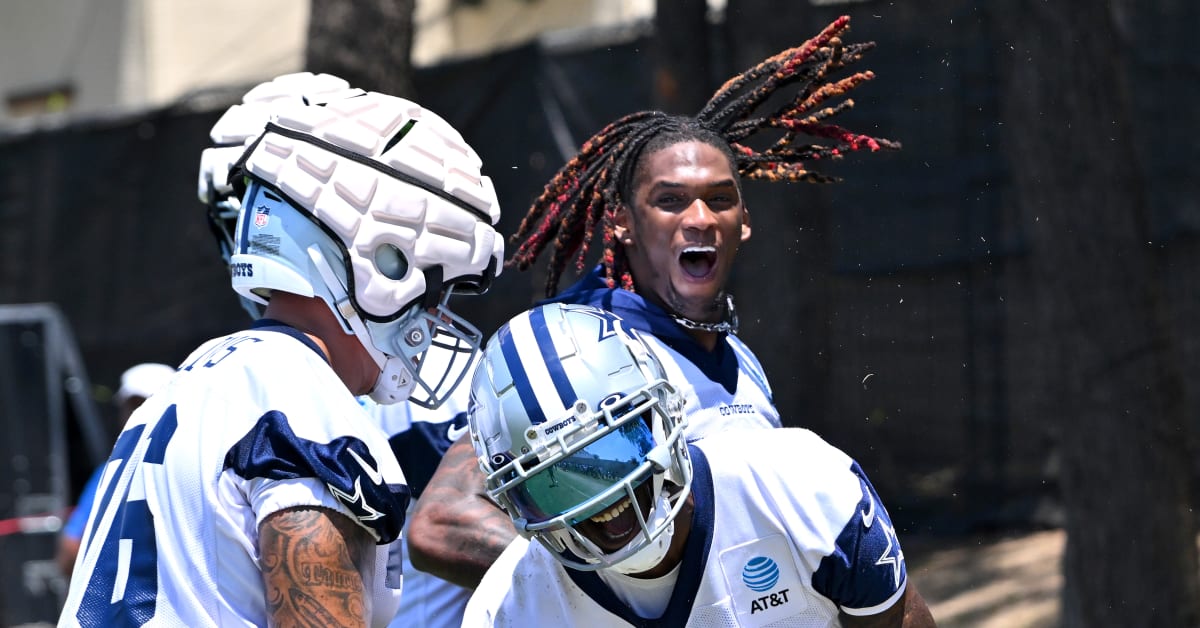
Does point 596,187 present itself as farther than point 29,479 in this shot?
No

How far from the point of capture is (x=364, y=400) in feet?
12.8

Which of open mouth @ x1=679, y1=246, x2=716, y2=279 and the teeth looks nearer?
the teeth

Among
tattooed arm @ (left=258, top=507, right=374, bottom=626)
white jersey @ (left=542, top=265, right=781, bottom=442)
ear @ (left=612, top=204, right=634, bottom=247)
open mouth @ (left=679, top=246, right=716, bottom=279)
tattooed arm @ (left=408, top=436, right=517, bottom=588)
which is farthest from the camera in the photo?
ear @ (left=612, top=204, right=634, bottom=247)

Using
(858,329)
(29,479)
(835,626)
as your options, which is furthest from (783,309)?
(29,479)

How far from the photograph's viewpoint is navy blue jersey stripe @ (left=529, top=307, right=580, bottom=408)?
2549 mm

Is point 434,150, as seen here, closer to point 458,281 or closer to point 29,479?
point 458,281

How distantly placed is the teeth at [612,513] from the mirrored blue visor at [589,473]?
32mm

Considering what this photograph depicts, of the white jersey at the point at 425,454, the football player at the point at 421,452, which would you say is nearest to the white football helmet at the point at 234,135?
the football player at the point at 421,452

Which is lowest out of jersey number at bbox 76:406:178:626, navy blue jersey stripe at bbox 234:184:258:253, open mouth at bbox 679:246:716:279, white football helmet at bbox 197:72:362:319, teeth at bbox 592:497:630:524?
teeth at bbox 592:497:630:524

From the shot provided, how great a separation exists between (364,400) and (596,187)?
2.69 ft

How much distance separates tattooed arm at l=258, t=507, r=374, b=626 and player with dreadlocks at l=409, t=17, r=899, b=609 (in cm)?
87

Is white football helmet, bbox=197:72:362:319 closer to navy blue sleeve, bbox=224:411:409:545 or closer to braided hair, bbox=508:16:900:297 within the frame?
braided hair, bbox=508:16:900:297

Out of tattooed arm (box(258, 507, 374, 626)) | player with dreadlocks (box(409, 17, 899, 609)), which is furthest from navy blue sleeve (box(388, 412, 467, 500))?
tattooed arm (box(258, 507, 374, 626))

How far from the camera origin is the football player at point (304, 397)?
7.43ft
